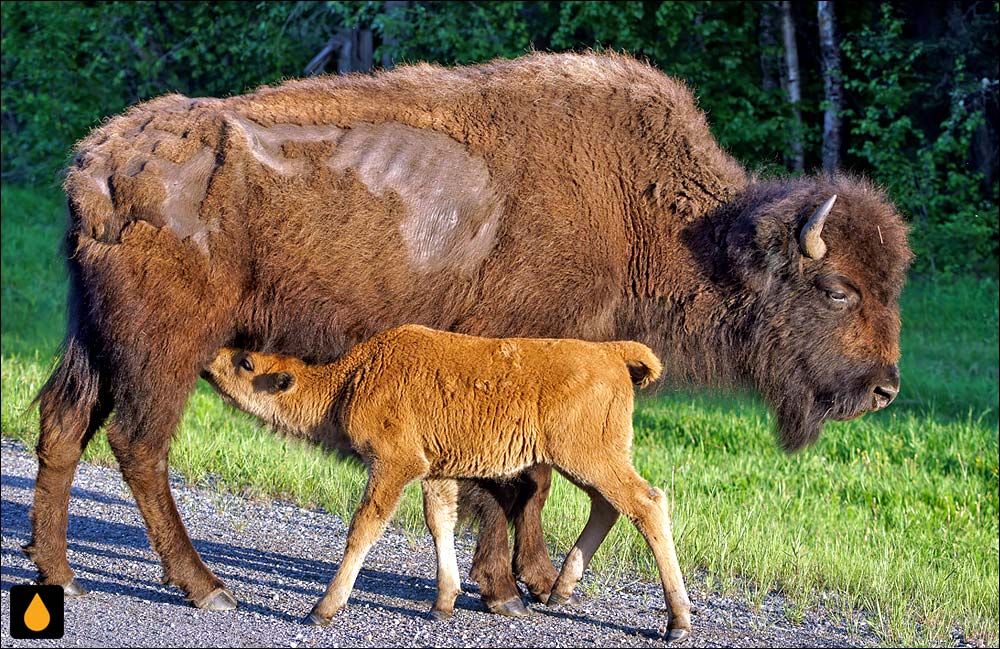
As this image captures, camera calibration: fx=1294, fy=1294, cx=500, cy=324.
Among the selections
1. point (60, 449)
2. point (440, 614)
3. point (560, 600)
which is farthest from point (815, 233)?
point (60, 449)

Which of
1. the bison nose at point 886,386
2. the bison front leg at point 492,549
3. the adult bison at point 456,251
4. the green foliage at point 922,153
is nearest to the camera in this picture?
the bison front leg at point 492,549

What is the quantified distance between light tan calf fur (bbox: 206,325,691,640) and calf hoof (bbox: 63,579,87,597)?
1166 mm

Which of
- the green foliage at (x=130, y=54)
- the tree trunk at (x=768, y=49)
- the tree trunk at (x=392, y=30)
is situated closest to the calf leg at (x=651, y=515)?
the tree trunk at (x=392, y=30)

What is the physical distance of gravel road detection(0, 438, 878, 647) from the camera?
532 centimetres

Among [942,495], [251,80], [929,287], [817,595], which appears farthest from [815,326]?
[251,80]

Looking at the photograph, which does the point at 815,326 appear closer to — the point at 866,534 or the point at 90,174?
the point at 866,534

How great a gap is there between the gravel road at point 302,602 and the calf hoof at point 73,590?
69 mm

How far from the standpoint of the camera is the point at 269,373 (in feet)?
19.1

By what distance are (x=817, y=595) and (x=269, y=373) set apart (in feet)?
9.50

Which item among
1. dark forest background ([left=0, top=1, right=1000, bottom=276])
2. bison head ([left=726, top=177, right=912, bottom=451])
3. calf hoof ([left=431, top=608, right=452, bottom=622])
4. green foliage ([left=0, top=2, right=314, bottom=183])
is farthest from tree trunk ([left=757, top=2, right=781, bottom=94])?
calf hoof ([left=431, top=608, right=452, bottom=622])

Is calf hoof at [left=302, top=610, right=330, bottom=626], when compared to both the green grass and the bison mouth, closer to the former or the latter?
the green grass

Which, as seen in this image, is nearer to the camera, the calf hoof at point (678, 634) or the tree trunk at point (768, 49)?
the calf hoof at point (678, 634)

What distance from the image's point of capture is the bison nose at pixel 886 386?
6.45m

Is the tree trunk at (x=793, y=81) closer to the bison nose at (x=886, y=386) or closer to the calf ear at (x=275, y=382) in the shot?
the bison nose at (x=886, y=386)
